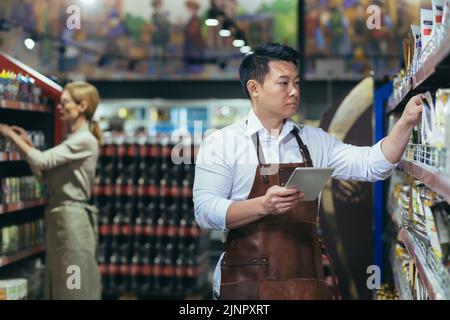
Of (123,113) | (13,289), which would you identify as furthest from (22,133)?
(123,113)

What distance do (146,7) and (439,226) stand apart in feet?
41.7

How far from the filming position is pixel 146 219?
6828 mm

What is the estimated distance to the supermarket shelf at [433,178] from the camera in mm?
2001

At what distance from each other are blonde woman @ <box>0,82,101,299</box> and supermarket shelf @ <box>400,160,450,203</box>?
8.30 feet

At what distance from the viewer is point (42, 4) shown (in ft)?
44.4

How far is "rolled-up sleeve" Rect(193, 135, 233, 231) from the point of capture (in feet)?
8.88

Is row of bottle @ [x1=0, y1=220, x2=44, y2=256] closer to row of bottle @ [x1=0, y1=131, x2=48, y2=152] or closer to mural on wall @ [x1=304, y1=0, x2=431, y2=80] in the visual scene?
row of bottle @ [x1=0, y1=131, x2=48, y2=152]

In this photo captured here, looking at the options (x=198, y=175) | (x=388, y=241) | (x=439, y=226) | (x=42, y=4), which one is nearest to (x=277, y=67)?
(x=198, y=175)

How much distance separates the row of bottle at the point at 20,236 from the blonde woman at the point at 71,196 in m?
0.18

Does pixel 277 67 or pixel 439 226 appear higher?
pixel 277 67

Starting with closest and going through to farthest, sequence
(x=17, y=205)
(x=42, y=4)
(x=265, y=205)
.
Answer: (x=265, y=205) < (x=17, y=205) < (x=42, y=4)

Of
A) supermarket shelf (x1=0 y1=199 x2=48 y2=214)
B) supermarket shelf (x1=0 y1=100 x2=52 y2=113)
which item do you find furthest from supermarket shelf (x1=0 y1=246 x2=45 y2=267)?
supermarket shelf (x1=0 y1=100 x2=52 y2=113)

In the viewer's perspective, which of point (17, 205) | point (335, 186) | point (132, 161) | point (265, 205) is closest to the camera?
point (265, 205)
